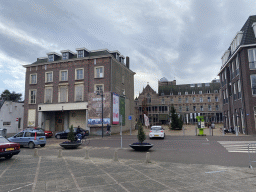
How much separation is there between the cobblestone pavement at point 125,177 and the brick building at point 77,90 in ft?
68.0

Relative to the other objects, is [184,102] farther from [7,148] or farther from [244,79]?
[7,148]

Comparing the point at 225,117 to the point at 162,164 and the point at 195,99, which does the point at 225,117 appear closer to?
the point at 162,164

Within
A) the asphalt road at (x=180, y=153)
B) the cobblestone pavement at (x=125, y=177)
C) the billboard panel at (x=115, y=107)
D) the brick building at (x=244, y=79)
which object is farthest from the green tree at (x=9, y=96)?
the cobblestone pavement at (x=125, y=177)

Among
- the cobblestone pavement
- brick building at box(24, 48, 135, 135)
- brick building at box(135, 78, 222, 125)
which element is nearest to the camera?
the cobblestone pavement

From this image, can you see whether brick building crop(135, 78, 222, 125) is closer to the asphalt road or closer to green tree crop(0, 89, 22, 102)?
green tree crop(0, 89, 22, 102)

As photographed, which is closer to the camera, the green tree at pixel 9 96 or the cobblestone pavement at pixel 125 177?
the cobblestone pavement at pixel 125 177

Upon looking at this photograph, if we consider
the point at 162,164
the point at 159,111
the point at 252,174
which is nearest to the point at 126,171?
the point at 162,164

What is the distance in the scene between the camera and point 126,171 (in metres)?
8.26

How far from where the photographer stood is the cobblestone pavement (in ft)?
20.4

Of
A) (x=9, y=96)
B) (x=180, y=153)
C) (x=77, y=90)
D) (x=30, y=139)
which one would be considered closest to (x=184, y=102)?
(x=77, y=90)

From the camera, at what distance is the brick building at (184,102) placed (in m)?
67.8

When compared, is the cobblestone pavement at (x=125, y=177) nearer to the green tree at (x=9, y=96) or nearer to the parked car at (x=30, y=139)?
the parked car at (x=30, y=139)

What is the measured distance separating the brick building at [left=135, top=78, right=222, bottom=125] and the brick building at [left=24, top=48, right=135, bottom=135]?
34.3 m

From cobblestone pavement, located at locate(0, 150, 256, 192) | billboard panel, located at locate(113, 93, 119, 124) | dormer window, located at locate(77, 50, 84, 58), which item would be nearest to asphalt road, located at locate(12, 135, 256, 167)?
cobblestone pavement, located at locate(0, 150, 256, 192)
